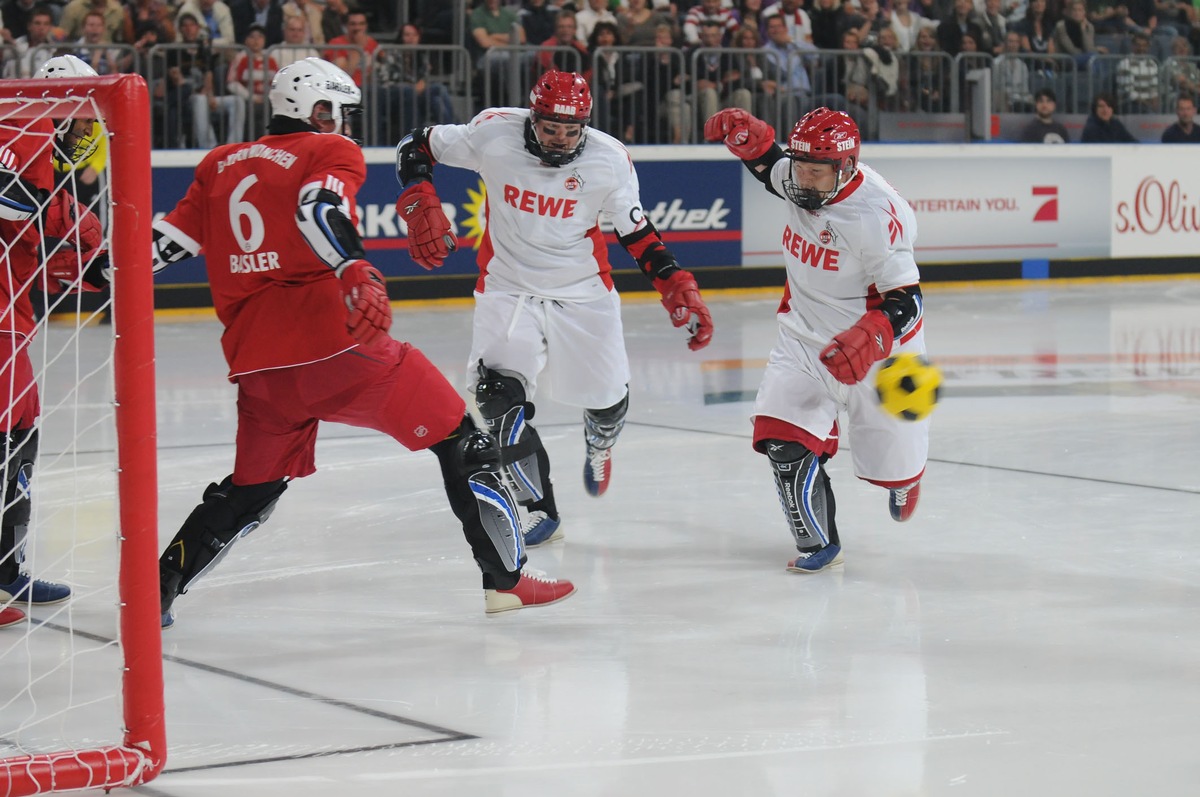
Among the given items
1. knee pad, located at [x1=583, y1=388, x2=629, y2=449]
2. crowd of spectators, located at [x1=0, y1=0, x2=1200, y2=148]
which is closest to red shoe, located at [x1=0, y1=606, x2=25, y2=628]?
knee pad, located at [x1=583, y1=388, x2=629, y2=449]

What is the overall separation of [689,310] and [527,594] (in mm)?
1239

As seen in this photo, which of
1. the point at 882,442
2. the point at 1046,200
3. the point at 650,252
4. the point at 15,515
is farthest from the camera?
the point at 1046,200

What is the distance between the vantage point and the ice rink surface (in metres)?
3.64

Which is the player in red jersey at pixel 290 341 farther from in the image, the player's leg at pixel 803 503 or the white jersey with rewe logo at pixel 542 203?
the white jersey with rewe logo at pixel 542 203

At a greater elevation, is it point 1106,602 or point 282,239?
point 282,239

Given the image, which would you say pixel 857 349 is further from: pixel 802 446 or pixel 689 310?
pixel 689 310

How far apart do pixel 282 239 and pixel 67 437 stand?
4.10 meters

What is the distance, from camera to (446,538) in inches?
243

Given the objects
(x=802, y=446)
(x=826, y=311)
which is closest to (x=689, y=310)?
(x=826, y=311)

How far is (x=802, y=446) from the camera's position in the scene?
560 centimetres

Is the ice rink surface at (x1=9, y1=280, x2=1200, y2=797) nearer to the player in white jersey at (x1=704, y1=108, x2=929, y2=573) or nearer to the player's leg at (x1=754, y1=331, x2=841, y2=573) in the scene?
the player's leg at (x1=754, y1=331, x2=841, y2=573)

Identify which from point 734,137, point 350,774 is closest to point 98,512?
point 734,137

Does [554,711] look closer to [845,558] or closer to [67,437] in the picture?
[845,558]

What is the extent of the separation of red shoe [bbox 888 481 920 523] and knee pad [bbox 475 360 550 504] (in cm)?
124
